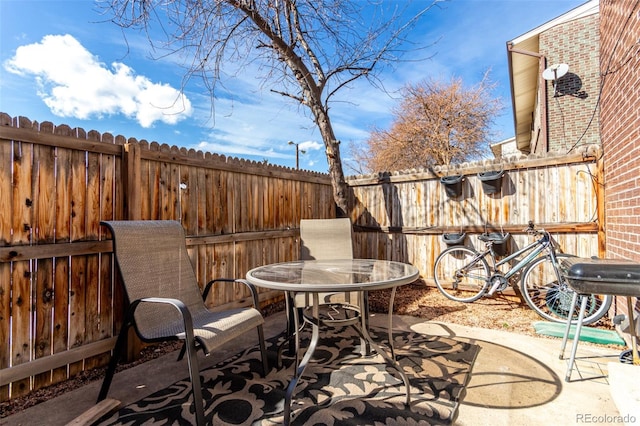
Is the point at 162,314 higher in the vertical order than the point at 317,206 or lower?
lower

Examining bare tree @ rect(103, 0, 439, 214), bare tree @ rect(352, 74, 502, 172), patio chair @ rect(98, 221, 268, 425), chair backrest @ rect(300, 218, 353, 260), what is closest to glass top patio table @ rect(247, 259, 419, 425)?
patio chair @ rect(98, 221, 268, 425)

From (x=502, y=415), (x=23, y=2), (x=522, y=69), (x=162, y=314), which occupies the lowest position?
(x=502, y=415)

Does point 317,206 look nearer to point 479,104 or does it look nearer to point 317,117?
point 317,117

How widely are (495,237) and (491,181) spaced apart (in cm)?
75

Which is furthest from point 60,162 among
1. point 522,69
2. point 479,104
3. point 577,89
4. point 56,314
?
point 479,104

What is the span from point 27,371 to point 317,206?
3.62 metres

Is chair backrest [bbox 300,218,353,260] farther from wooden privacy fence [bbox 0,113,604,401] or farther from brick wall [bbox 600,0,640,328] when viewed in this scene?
brick wall [bbox 600,0,640,328]

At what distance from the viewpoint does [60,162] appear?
2.22 metres

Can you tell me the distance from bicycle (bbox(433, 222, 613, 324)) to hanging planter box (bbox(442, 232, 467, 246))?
7 cm

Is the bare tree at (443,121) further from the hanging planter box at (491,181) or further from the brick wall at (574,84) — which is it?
the hanging planter box at (491,181)

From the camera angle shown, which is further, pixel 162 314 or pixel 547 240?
pixel 547 240

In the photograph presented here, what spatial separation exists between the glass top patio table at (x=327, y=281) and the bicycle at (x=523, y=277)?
2039 millimetres

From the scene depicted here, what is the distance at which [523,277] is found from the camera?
11.7ft

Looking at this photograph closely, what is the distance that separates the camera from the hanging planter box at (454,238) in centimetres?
430
